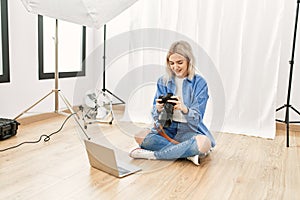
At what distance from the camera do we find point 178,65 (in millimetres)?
1619

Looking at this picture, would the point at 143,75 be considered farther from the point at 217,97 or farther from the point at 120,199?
the point at 120,199

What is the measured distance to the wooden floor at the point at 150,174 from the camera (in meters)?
1.23

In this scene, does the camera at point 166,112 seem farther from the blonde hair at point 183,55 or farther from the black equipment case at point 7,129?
the black equipment case at point 7,129

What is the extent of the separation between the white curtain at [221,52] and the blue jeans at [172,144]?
549 mm

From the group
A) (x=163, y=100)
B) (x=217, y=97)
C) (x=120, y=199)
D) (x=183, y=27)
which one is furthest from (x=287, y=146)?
(x=120, y=199)

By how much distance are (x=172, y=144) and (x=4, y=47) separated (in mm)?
1398

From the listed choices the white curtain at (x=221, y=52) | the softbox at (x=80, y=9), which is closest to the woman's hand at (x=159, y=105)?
the white curtain at (x=221, y=52)

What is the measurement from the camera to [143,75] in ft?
7.87

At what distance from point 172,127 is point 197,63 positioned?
777mm

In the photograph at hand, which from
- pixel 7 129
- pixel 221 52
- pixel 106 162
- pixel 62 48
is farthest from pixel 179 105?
pixel 62 48

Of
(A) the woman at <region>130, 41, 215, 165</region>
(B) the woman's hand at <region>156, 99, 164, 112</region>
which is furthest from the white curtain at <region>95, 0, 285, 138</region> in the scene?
(B) the woman's hand at <region>156, 99, 164, 112</region>

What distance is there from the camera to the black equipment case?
972 mm

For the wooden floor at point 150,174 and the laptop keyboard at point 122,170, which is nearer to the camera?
the wooden floor at point 150,174

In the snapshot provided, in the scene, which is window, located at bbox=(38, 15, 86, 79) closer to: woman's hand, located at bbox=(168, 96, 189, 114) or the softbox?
the softbox
